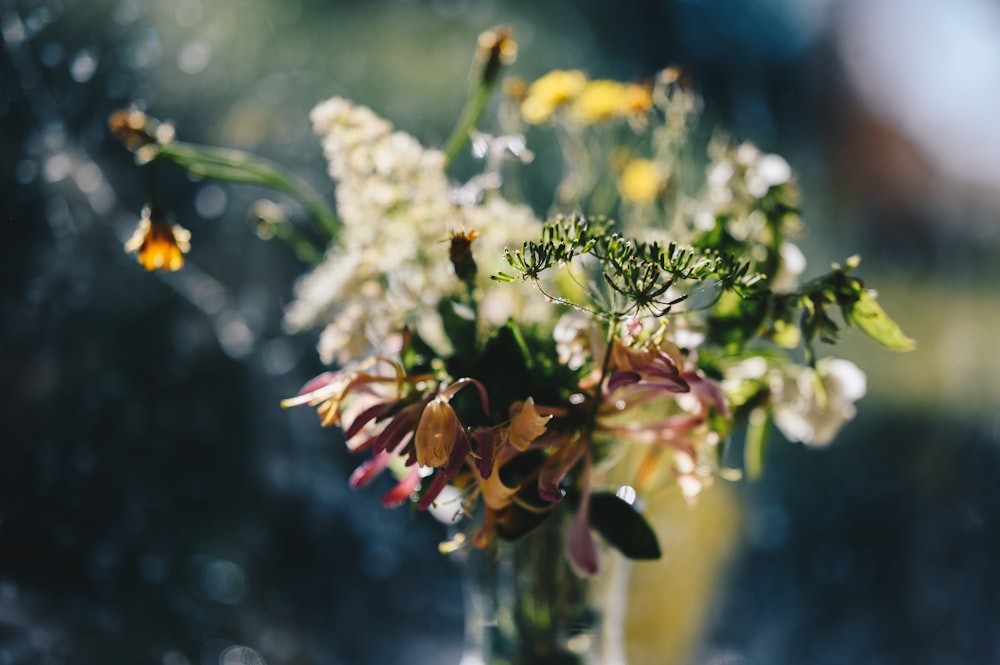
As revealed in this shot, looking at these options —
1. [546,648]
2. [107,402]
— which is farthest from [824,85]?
[107,402]

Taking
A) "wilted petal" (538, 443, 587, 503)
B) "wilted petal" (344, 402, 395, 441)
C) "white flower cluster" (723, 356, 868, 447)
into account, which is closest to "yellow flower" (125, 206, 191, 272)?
"wilted petal" (344, 402, 395, 441)

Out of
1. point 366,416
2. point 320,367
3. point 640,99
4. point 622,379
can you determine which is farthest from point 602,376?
point 320,367

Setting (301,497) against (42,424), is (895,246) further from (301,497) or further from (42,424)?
(42,424)

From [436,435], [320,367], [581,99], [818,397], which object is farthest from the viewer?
[320,367]

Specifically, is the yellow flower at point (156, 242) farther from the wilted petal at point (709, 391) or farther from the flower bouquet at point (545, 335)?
the wilted petal at point (709, 391)

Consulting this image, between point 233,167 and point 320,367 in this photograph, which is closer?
point 233,167

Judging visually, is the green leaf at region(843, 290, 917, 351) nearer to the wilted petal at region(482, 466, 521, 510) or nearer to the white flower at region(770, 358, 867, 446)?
the white flower at region(770, 358, 867, 446)

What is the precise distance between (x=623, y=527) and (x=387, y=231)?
9.3 inches

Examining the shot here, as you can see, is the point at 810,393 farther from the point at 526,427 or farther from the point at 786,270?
the point at 526,427

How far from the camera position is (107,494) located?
85cm

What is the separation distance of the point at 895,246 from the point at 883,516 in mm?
328

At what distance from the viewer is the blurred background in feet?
2.73

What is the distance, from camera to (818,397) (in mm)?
546

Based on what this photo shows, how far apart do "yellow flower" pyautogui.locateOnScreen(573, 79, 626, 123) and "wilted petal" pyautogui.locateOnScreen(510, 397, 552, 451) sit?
28cm
